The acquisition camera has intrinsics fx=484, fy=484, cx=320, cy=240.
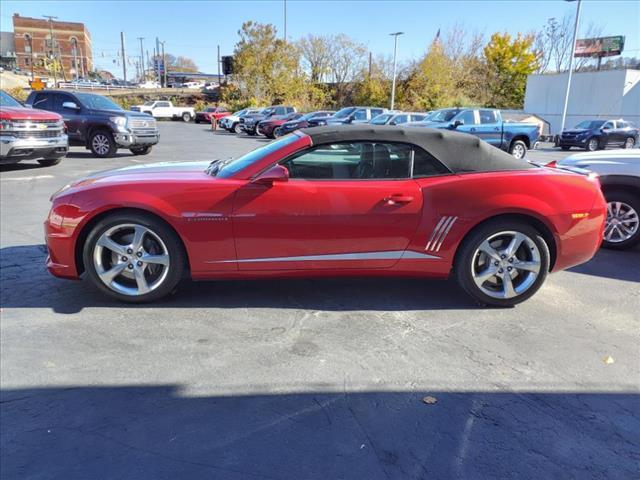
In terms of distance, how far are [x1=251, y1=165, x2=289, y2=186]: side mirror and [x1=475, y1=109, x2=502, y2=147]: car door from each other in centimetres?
1492

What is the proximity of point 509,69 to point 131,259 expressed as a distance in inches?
1859

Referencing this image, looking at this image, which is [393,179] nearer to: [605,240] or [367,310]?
[367,310]

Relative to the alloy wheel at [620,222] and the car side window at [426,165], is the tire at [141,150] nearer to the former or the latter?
the car side window at [426,165]

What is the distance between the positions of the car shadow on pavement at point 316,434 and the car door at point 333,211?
1281 millimetres

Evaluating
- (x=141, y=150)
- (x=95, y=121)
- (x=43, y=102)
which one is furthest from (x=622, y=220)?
(x=43, y=102)

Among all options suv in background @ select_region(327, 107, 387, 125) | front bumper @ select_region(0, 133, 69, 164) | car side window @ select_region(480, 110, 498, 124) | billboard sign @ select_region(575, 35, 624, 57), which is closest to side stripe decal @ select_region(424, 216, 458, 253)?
front bumper @ select_region(0, 133, 69, 164)

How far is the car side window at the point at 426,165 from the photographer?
3887mm

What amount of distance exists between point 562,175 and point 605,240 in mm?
2445

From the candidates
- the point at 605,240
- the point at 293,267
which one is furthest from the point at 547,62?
the point at 293,267

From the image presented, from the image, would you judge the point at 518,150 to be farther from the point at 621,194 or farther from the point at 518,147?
the point at 621,194

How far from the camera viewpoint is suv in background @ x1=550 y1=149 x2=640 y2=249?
566 cm

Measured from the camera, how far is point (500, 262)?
3.92m

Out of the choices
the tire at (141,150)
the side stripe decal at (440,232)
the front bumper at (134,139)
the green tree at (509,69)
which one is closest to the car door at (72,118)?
the front bumper at (134,139)

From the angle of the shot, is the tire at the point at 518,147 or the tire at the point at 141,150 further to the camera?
the tire at the point at 518,147
